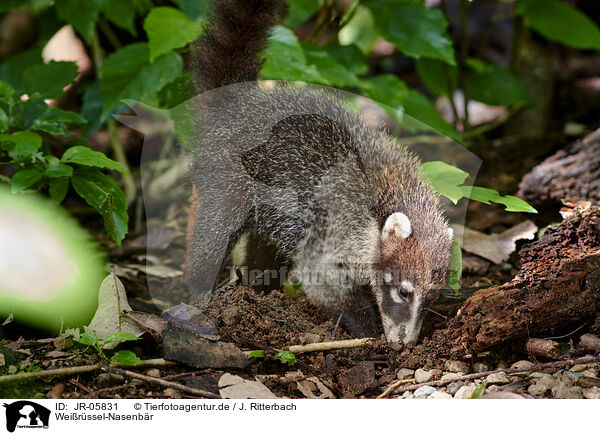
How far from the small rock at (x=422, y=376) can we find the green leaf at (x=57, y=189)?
7.87 ft

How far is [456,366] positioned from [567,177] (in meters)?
2.35

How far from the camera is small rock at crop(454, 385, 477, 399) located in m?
2.62

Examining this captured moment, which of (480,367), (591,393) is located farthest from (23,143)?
(591,393)

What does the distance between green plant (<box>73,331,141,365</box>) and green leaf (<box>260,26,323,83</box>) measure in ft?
6.65

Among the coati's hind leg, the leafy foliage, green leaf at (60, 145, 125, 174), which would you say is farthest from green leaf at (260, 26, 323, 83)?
green leaf at (60, 145, 125, 174)

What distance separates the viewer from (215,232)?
12.5ft

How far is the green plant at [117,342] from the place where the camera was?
269 cm

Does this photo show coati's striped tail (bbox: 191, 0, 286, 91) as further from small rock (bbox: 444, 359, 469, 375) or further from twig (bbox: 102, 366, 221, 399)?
small rock (bbox: 444, 359, 469, 375)

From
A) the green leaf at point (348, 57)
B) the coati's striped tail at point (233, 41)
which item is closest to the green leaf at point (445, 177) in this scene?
the coati's striped tail at point (233, 41)

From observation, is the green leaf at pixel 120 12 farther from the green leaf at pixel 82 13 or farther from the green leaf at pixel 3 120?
the green leaf at pixel 3 120

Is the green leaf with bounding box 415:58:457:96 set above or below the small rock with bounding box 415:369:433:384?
above

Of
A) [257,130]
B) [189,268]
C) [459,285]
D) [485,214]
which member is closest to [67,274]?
[189,268]

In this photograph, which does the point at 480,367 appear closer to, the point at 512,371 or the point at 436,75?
the point at 512,371
